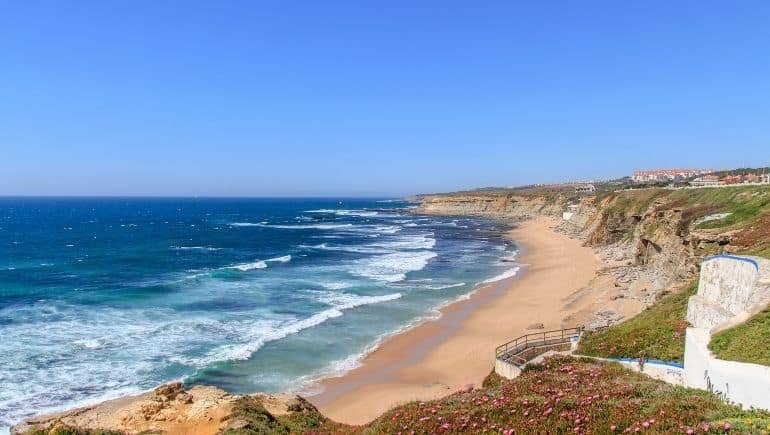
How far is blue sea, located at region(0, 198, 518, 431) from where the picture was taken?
22.2 metres

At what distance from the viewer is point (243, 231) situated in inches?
3718

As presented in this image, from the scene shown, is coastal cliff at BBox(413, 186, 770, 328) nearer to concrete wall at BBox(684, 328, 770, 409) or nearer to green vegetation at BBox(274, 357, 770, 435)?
concrete wall at BBox(684, 328, 770, 409)

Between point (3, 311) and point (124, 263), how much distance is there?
20683 mm

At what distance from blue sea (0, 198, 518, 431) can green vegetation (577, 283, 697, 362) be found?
11270 mm

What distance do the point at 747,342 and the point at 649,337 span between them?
199 inches

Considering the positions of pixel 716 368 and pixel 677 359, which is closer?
pixel 716 368

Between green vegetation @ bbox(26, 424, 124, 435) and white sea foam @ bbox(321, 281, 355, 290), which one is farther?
white sea foam @ bbox(321, 281, 355, 290)

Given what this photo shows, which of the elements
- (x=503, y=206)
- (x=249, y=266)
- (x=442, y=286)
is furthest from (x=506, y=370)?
(x=503, y=206)

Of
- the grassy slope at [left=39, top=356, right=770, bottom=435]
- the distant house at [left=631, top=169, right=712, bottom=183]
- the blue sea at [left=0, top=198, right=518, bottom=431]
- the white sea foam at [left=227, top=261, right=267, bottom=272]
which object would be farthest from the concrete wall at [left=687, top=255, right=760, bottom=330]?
the distant house at [left=631, top=169, right=712, bottom=183]

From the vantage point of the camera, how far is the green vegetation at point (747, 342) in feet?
37.3

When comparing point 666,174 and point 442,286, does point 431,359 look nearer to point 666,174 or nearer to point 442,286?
point 442,286

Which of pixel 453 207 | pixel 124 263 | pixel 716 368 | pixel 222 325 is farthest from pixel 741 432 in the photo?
pixel 453 207

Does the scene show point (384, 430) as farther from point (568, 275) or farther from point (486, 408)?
point (568, 275)

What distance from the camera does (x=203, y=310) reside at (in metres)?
33.5
